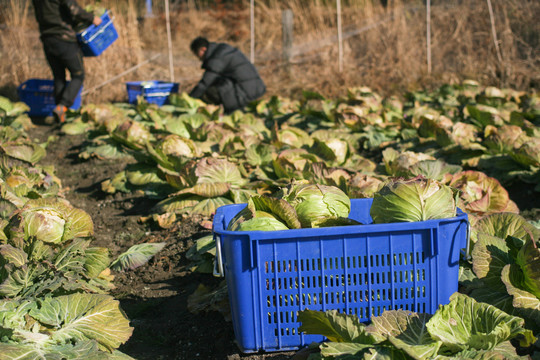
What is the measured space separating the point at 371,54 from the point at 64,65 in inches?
258

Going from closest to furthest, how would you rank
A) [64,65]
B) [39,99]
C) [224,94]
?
[64,65] < [224,94] < [39,99]

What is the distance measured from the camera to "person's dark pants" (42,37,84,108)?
8336mm

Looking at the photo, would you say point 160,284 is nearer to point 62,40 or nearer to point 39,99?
point 62,40

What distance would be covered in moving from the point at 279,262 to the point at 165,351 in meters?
0.83

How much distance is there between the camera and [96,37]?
8.97 m

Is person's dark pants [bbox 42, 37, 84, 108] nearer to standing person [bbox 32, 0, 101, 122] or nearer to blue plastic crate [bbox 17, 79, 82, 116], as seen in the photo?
standing person [bbox 32, 0, 101, 122]

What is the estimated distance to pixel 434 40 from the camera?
1222 centimetres

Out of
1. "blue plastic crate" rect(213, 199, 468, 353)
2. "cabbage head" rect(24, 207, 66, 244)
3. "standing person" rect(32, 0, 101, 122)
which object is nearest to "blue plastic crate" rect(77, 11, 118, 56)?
"standing person" rect(32, 0, 101, 122)

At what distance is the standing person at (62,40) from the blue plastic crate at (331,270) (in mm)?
6983

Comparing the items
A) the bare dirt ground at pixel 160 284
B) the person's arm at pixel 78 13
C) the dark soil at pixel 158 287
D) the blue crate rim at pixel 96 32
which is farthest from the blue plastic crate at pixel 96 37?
the dark soil at pixel 158 287

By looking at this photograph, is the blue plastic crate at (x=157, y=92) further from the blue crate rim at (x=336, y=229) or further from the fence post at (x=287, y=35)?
the blue crate rim at (x=336, y=229)

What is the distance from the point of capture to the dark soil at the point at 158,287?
2.70m

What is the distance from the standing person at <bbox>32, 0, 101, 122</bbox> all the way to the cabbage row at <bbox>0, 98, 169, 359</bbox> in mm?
5190

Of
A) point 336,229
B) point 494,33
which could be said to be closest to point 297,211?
point 336,229
